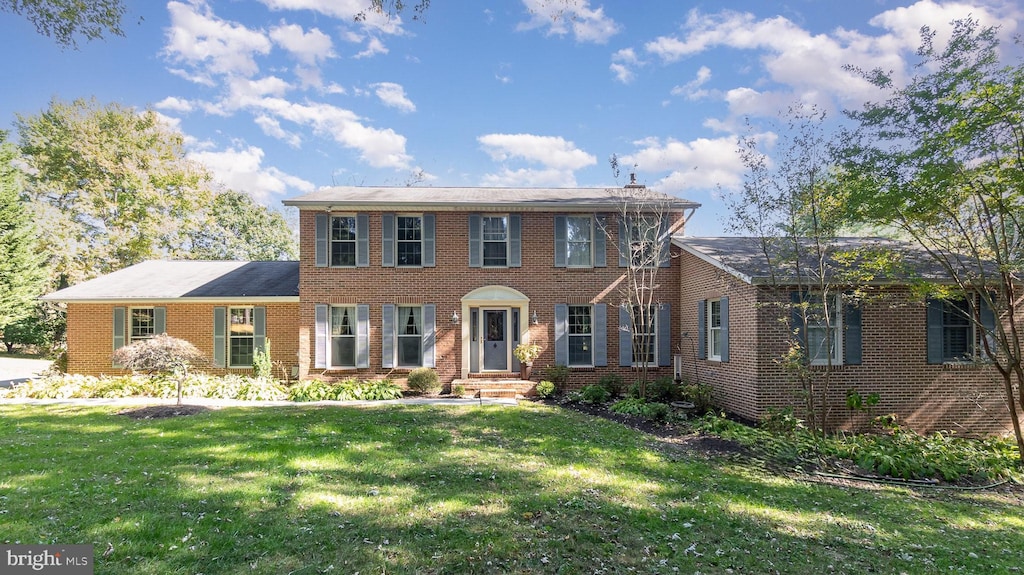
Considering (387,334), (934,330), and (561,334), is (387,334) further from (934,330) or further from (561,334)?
(934,330)

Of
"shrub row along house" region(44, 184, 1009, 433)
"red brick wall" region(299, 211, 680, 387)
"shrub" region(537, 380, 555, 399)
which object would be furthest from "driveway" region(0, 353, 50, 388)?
"shrub" region(537, 380, 555, 399)

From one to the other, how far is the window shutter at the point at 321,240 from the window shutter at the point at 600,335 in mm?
7489

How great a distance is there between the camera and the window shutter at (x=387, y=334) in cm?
1296

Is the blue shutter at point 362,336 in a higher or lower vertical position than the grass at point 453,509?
higher

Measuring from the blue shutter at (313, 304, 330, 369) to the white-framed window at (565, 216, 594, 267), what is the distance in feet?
22.1

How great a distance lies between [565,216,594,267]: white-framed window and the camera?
1333cm

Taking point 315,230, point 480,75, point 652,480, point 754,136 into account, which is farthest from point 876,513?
point 315,230

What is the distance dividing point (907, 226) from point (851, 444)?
12.3 feet

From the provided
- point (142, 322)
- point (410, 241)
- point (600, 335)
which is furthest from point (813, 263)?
point (142, 322)

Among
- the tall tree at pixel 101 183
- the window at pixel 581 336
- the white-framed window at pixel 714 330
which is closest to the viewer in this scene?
the white-framed window at pixel 714 330

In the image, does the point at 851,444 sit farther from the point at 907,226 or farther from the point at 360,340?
the point at 360,340

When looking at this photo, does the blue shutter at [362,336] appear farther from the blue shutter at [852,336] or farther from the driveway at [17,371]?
the blue shutter at [852,336]

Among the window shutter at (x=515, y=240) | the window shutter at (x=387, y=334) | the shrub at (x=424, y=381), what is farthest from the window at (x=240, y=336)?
the window shutter at (x=515, y=240)

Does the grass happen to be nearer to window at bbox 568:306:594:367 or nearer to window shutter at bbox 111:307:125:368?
window at bbox 568:306:594:367
